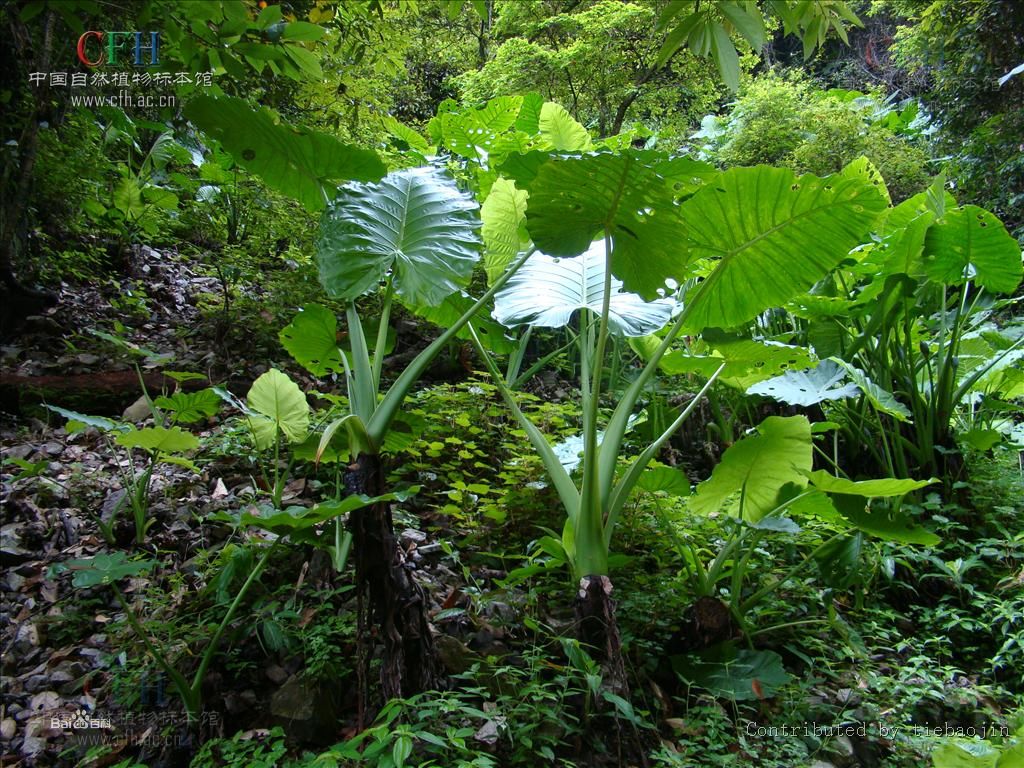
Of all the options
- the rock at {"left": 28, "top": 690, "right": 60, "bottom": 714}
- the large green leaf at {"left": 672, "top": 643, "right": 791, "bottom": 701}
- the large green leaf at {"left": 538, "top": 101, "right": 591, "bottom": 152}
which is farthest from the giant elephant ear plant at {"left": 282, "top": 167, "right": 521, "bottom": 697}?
the large green leaf at {"left": 538, "top": 101, "right": 591, "bottom": 152}

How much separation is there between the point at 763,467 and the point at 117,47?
2671 millimetres

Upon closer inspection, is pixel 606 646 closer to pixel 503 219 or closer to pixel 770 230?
pixel 770 230

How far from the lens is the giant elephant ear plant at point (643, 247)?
1.37 metres

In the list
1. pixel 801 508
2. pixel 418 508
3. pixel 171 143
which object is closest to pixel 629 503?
pixel 801 508

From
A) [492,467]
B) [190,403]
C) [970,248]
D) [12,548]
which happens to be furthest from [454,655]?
[970,248]

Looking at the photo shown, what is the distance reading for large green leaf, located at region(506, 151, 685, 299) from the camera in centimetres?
134

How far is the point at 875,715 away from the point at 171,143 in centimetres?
472

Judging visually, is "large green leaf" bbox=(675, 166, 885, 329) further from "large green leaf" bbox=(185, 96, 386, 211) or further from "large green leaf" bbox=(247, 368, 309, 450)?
"large green leaf" bbox=(247, 368, 309, 450)

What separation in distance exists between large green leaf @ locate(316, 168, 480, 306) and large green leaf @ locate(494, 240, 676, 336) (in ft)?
0.88

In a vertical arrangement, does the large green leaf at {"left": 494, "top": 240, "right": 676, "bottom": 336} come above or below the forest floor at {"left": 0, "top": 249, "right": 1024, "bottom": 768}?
above

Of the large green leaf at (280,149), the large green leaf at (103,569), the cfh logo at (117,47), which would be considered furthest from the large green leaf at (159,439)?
the cfh logo at (117,47)

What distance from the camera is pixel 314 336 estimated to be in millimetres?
1963

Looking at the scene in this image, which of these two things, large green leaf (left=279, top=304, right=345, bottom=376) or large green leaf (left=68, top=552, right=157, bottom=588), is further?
large green leaf (left=279, top=304, right=345, bottom=376)

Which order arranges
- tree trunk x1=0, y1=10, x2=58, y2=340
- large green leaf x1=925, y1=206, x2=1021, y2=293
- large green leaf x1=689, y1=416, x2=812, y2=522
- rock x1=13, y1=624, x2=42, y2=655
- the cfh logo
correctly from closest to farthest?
rock x1=13, y1=624, x2=42, y2=655, large green leaf x1=689, y1=416, x2=812, y2=522, the cfh logo, large green leaf x1=925, y1=206, x2=1021, y2=293, tree trunk x1=0, y1=10, x2=58, y2=340
